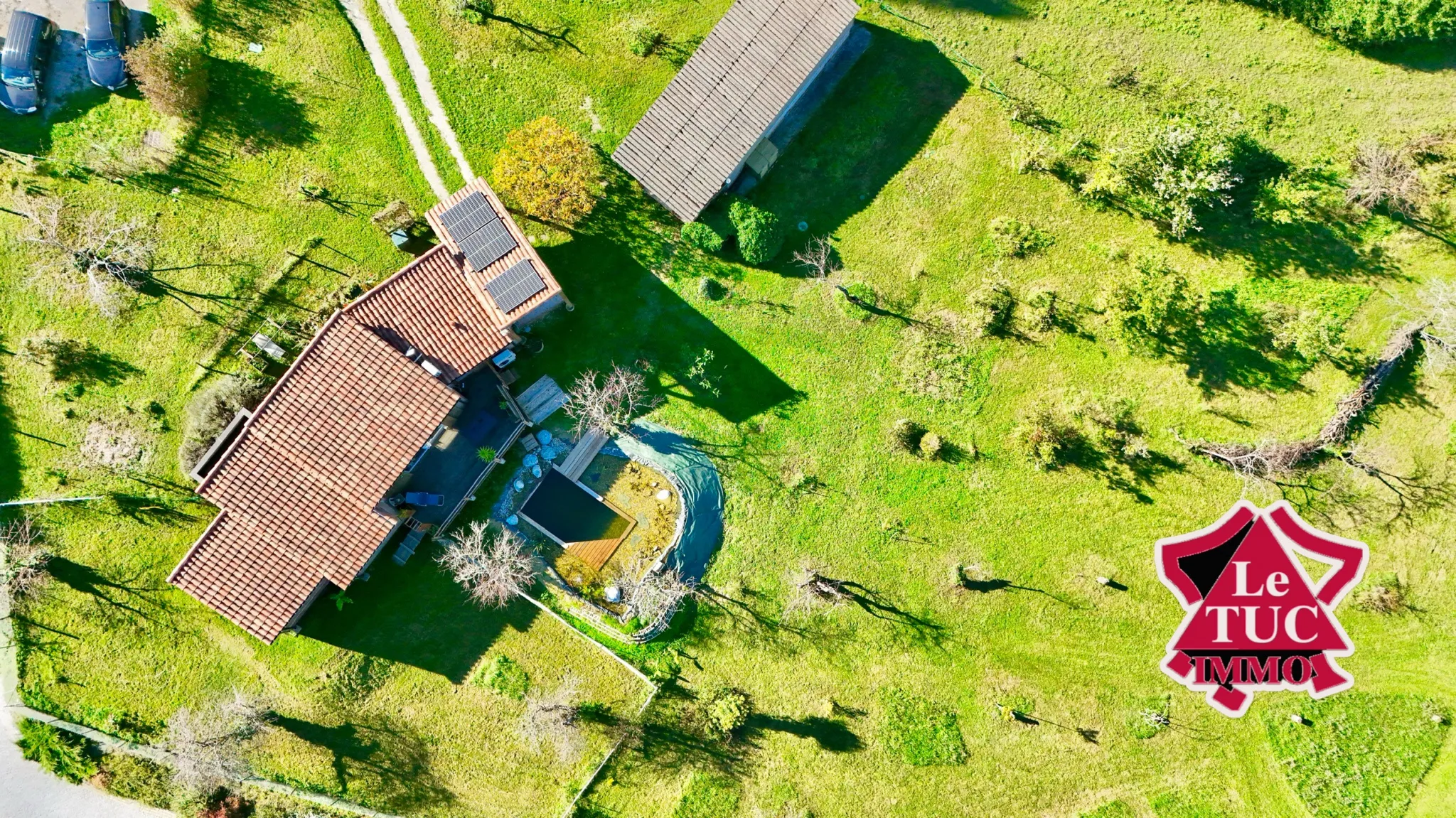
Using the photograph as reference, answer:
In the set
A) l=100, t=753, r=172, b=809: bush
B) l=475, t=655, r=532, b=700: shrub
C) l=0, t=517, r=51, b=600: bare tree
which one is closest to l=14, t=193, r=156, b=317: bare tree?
l=0, t=517, r=51, b=600: bare tree

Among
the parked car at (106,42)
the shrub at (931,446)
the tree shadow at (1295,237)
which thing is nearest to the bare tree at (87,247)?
the parked car at (106,42)

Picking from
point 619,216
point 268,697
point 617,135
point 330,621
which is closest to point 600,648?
point 330,621

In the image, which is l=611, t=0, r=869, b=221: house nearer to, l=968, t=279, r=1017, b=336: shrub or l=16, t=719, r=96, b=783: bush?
l=968, t=279, r=1017, b=336: shrub

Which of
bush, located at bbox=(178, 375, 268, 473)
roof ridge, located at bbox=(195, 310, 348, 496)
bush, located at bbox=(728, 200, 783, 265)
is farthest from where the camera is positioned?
bush, located at bbox=(728, 200, 783, 265)

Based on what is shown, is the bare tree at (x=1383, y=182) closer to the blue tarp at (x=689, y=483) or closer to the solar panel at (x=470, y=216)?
the blue tarp at (x=689, y=483)

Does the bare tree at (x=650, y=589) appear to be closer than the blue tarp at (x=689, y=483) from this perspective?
Yes

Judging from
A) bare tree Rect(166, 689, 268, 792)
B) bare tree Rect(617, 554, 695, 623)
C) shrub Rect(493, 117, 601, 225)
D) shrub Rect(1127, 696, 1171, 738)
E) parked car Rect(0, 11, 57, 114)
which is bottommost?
bare tree Rect(166, 689, 268, 792)
